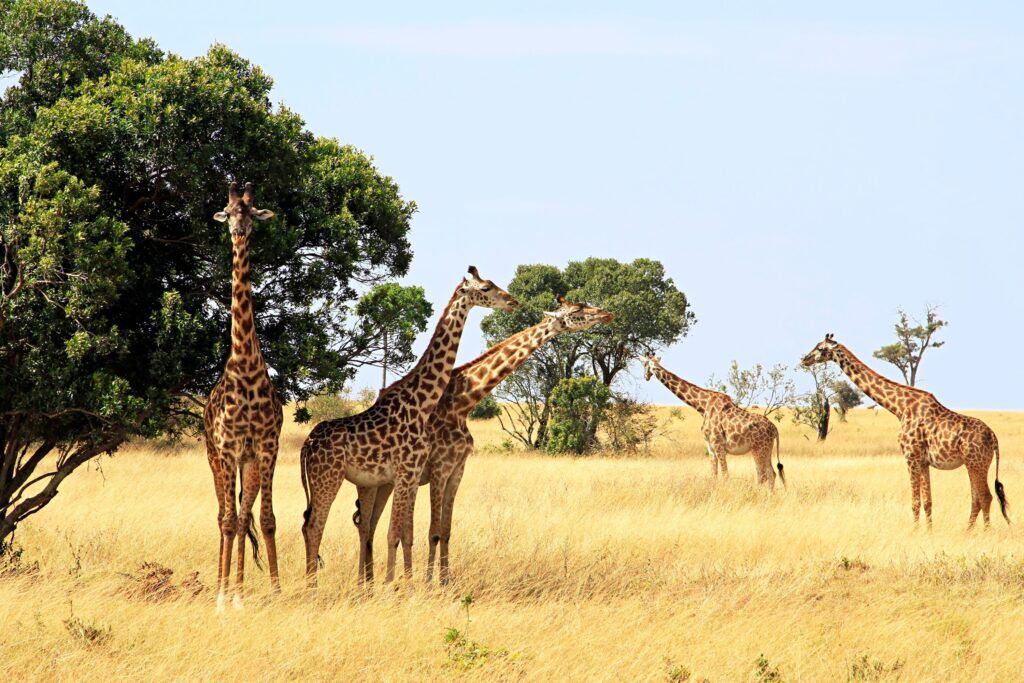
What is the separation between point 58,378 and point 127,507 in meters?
7.47

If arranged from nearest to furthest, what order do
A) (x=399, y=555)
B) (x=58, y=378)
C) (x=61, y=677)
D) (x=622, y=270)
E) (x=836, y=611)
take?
(x=61, y=677), (x=836, y=611), (x=58, y=378), (x=399, y=555), (x=622, y=270)

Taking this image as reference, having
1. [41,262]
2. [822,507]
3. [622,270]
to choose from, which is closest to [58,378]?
[41,262]

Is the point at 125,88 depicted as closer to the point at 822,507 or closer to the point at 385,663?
the point at 385,663

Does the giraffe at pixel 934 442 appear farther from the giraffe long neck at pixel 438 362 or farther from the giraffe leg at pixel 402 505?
the giraffe leg at pixel 402 505

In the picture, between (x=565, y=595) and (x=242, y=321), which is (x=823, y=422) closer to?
(x=565, y=595)

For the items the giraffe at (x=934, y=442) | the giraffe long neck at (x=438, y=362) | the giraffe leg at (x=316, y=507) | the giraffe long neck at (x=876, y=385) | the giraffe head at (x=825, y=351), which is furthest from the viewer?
the giraffe head at (x=825, y=351)

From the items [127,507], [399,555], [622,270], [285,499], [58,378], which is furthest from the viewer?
[622,270]

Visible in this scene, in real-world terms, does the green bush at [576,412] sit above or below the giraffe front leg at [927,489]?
above

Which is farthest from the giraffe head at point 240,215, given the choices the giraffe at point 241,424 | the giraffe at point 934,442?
the giraffe at point 934,442

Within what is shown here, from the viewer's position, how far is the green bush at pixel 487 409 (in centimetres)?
4414

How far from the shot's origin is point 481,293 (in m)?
12.6

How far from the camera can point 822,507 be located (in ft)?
65.7

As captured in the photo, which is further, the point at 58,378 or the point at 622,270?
the point at 622,270

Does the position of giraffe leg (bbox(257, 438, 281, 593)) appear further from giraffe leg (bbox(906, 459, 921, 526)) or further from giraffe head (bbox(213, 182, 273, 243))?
giraffe leg (bbox(906, 459, 921, 526))
